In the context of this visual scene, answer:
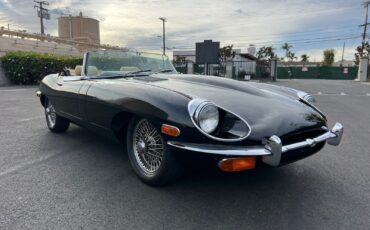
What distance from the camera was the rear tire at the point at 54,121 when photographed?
4867 mm

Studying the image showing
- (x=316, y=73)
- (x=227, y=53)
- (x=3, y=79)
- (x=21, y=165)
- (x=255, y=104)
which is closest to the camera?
(x=255, y=104)

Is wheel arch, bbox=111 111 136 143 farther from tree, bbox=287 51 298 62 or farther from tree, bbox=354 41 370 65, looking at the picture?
tree, bbox=287 51 298 62

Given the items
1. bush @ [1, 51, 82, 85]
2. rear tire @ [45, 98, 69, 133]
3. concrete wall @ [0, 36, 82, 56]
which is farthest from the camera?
concrete wall @ [0, 36, 82, 56]

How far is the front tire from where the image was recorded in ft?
8.64

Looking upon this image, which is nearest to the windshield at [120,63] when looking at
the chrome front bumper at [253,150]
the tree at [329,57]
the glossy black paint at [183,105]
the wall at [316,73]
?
the glossy black paint at [183,105]

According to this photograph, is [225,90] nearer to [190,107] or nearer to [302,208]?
[190,107]

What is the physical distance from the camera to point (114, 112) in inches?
120

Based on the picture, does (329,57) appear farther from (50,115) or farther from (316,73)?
(50,115)

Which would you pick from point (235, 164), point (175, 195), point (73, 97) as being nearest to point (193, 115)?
point (235, 164)

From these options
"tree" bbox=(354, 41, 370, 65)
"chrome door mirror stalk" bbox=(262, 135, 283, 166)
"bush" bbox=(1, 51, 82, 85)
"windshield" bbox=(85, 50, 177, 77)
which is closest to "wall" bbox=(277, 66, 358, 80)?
"tree" bbox=(354, 41, 370, 65)

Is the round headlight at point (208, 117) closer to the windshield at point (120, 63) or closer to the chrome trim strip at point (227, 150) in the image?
the chrome trim strip at point (227, 150)

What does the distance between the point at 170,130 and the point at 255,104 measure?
856mm

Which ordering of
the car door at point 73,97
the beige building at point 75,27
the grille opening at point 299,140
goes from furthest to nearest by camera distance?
the beige building at point 75,27 < the car door at point 73,97 < the grille opening at point 299,140

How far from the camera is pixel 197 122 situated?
2.38m
